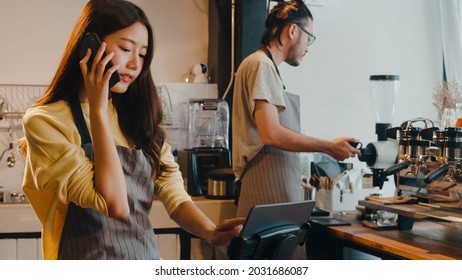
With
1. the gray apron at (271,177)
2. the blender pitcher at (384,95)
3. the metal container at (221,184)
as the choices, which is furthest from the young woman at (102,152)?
the blender pitcher at (384,95)

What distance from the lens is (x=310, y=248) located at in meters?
1.86

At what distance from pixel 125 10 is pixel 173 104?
65.4 inches

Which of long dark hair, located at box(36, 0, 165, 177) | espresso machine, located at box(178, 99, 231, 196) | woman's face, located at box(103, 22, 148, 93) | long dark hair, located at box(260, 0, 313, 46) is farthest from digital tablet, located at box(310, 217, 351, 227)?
woman's face, located at box(103, 22, 148, 93)

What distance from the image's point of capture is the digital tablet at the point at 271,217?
916mm

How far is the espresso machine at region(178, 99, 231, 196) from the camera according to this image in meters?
2.46

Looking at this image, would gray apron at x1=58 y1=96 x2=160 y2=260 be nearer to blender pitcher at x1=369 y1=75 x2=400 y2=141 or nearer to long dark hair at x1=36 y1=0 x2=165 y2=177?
long dark hair at x1=36 y1=0 x2=165 y2=177

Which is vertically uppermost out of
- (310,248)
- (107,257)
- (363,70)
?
(363,70)

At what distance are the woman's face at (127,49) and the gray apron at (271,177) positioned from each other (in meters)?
0.84

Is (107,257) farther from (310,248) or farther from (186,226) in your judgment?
(310,248)

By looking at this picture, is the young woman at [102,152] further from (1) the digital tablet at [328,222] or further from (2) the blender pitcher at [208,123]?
(2) the blender pitcher at [208,123]

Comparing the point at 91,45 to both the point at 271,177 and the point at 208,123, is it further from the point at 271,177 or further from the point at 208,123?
the point at 208,123

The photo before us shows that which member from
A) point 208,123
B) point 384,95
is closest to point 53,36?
point 208,123

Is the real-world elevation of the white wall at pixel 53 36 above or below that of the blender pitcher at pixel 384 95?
above
